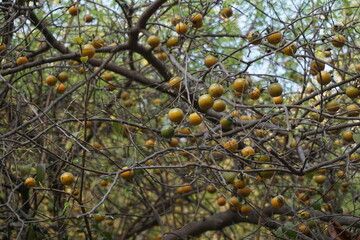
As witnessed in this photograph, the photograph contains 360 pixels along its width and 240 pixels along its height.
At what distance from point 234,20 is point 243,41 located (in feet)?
0.68

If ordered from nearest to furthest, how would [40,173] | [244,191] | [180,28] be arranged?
[40,173] → [180,28] → [244,191]

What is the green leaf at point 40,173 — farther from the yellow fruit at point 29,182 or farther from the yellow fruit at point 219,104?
the yellow fruit at point 219,104

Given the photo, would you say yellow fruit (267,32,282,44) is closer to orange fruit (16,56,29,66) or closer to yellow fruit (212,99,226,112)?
yellow fruit (212,99,226,112)

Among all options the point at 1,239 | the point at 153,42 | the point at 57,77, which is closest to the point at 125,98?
the point at 57,77

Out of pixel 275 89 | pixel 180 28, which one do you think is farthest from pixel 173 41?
pixel 275 89

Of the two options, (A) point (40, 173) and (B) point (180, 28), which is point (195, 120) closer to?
(B) point (180, 28)

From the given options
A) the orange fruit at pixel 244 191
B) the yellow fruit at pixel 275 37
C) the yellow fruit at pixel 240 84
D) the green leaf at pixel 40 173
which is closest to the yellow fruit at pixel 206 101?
the yellow fruit at pixel 240 84

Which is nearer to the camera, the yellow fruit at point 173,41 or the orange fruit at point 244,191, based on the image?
the orange fruit at point 244,191

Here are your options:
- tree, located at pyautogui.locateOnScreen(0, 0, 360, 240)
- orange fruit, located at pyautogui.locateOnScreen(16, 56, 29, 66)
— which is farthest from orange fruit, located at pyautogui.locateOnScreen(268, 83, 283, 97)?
orange fruit, located at pyautogui.locateOnScreen(16, 56, 29, 66)

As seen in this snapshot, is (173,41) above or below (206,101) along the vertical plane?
above

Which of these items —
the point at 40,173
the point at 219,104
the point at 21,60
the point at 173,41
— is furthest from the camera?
the point at 173,41

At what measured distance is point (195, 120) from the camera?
2.16m

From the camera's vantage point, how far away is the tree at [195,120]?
2242 mm

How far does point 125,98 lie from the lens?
4016 mm
